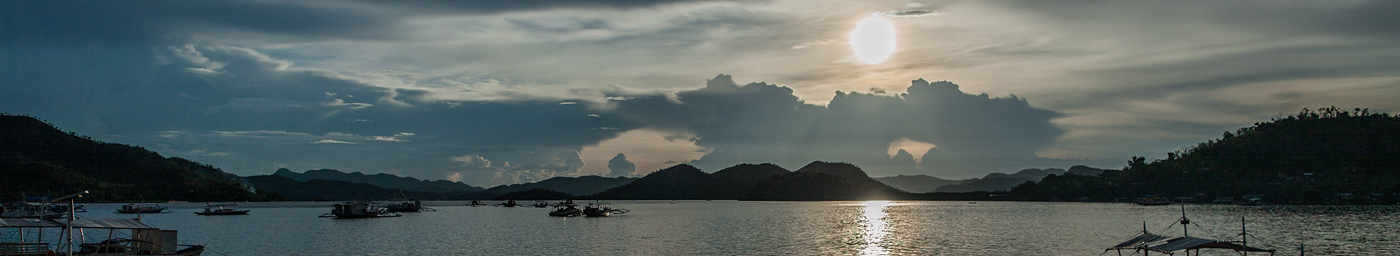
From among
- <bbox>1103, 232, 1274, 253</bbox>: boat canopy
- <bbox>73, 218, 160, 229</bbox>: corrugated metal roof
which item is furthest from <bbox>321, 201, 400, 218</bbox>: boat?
<bbox>1103, 232, 1274, 253</bbox>: boat canopy

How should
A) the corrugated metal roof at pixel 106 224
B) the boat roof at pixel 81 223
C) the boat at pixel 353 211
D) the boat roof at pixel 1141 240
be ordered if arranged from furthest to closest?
1. the boat at pixel 353 211
2. the boat roof at pixel 81 223
3. the corrugated metal roof at pixel 106 224
4. the boat roof at pixel 1141 240

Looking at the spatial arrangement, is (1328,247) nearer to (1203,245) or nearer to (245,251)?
(1203,245)

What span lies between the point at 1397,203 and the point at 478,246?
20547 cm

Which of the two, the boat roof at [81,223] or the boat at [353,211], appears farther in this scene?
the boat at [353,211]

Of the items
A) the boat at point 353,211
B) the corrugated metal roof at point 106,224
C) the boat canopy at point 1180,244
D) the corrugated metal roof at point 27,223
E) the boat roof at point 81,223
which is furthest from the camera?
the boat at point 353,211

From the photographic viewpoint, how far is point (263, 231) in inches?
3551

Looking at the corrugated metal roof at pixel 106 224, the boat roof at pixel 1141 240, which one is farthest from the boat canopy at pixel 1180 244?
the corrugated metal roof at pixel 106 224

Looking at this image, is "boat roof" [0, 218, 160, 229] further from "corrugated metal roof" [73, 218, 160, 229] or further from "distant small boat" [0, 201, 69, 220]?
"distant small boat" [0, 201, 69, 220]

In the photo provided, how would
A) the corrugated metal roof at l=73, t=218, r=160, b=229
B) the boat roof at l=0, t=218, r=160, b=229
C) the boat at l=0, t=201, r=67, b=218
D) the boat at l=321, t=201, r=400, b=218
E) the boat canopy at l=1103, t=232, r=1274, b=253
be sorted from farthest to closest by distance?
the boat at l=321, t=201, r=400, b=218 → the boat at l=0, t=201, r=67, b=218 → the boat roof at l=0, t=218, r=160, b=229 → the corrugated metal roof at l=73, t=218, r=160, b=229 → the boat canopy at l=1103, t=232, r=1274, b=253

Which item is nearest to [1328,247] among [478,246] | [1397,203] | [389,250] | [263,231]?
[478,246]

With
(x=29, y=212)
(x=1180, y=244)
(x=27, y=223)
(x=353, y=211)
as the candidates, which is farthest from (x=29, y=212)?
(x=1180, y=244)

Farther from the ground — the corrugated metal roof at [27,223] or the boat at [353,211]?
the corrugated metal roof at [27,223]

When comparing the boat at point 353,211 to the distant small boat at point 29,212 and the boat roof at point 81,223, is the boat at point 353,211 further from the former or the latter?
the boat roof at point 81,223

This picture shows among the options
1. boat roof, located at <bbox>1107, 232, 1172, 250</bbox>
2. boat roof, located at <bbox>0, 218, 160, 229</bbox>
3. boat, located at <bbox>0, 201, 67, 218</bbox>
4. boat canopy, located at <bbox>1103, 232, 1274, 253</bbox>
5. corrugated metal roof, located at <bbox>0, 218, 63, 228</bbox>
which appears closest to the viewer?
boat canopy, located at <bbox>1103, 232, 1274, 253</bbox>
